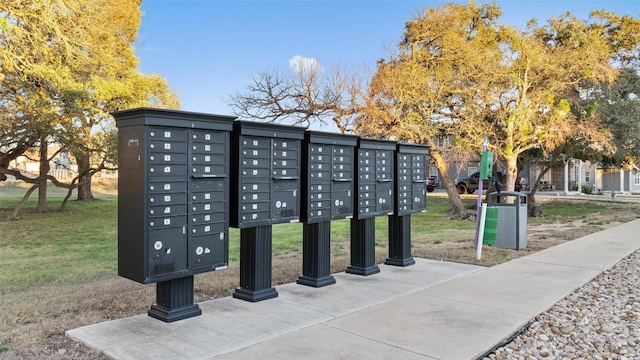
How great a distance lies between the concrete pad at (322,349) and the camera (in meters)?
3.35

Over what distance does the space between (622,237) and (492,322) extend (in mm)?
8302

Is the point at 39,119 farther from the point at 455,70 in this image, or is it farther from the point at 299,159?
the point at 455,70

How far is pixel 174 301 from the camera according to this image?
13.7 feet

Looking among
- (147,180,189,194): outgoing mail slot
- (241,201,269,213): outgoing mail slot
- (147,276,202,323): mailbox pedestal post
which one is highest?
(147,180,189,194): outgoing mail slot

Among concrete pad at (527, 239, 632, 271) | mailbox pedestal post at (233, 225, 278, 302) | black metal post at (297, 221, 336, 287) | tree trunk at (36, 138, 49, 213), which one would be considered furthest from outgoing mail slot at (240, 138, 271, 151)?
tree trunk at (36, 138, 49, 213)

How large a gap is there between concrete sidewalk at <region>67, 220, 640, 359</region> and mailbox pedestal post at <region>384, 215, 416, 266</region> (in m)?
0.47

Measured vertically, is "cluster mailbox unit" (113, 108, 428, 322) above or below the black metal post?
above

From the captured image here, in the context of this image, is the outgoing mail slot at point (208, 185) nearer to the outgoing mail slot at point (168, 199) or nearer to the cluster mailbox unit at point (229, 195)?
the cluster mailbox unit at point (229, 195)

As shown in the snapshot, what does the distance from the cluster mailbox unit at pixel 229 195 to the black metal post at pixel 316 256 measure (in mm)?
12

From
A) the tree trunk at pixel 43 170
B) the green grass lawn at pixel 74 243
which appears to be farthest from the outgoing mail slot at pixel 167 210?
the tree trunk at pixel 43 170

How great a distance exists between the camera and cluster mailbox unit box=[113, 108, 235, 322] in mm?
3838

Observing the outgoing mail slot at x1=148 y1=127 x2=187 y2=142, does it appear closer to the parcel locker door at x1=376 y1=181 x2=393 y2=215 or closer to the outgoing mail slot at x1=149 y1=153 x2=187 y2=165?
the outgoing mail slot at x1=149 y1=153 x2=187 y2=165

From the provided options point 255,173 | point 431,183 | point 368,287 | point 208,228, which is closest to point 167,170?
point 208,228

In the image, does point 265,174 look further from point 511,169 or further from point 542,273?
point 511,169
